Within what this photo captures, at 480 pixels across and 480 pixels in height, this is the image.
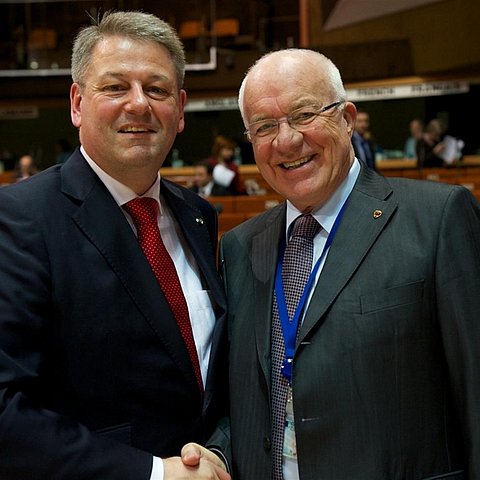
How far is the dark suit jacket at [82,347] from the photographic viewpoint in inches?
65.1

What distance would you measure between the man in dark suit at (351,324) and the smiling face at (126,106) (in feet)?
0.85

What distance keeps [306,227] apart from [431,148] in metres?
9.71

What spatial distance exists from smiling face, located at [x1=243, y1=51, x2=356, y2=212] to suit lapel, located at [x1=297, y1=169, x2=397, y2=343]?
0.32 feet

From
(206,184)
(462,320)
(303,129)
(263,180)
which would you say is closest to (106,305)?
(303,129)

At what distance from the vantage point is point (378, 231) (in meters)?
1.87

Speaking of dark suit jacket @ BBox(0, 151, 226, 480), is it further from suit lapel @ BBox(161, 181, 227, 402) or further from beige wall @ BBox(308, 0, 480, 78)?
beige wall @ BBox(308, 0, 480, 78)

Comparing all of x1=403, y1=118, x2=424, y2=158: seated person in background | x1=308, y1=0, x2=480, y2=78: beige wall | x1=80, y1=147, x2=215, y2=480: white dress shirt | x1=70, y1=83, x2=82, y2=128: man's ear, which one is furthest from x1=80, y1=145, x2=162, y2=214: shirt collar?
x1=308, y1=0, x2=480, y2=78: beige wall

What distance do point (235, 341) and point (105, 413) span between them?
0.43m

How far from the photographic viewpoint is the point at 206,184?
9.48 metres

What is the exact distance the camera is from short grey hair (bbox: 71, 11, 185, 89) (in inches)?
76.8

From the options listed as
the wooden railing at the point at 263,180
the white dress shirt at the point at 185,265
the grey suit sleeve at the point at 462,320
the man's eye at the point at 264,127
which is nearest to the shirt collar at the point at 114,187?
the white dress shirt at the point at 185,265

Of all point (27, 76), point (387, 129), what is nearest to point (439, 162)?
point (387, 129)

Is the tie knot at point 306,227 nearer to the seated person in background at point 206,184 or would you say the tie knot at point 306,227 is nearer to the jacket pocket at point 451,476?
the jacket pocket at point 451,476

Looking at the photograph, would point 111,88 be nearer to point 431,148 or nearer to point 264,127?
point 264,127
